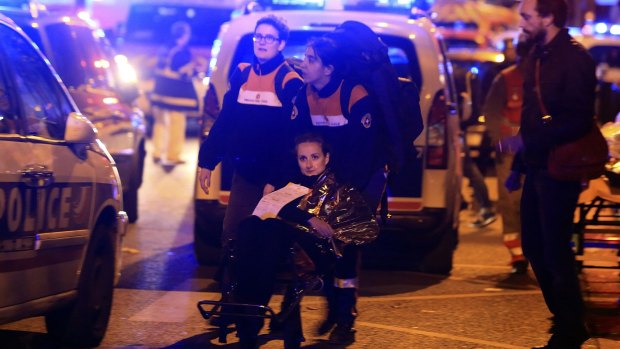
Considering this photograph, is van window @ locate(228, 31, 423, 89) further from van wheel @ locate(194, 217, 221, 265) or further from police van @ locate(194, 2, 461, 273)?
van wheel @ locate(194, 217, 221, 265)

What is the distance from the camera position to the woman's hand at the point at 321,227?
6.78 meters

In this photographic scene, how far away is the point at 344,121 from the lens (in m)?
7.40

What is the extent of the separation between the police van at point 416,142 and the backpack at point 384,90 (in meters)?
1.74

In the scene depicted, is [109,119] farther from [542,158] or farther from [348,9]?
[542,158]

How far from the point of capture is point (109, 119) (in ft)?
38.1

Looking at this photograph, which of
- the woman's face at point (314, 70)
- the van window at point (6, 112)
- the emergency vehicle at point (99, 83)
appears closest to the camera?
the van window at point (6, 112)

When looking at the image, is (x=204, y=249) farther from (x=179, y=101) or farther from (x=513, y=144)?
(x=179, y=101)

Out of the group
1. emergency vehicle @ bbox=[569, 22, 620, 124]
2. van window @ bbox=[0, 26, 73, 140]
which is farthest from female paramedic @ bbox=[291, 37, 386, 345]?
emergency vehicle @ bbox=[569, 22, 620, 124]

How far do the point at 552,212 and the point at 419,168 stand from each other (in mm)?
2475

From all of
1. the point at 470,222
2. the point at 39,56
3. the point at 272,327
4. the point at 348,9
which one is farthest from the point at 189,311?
the point at 470,222

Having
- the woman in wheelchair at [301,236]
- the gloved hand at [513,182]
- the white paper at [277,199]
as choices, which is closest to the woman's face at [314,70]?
the woman in wheelchair at [301,236]

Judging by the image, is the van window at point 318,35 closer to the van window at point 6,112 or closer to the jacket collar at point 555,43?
the jacket collar at point 555,43

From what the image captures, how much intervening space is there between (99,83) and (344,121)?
5.01m

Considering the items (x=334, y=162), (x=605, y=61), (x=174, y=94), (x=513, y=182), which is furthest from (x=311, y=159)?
(x=605, y=61)
